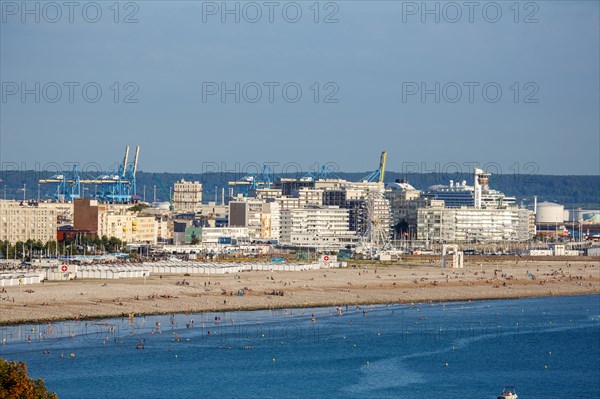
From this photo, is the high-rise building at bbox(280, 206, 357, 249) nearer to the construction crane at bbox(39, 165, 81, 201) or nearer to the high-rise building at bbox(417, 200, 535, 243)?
the high-rise building at bbox(417, 200, 535, 243)

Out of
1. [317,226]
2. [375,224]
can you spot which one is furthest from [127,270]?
[317,226]

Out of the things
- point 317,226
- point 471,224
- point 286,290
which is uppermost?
point 471,224

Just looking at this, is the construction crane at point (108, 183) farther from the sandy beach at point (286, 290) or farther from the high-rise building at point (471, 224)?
the sandy beach at point (286, 290)

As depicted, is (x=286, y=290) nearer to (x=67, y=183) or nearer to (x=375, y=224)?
(x=375, y=224)

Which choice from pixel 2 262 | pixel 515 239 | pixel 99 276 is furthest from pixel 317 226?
pixel 99 276

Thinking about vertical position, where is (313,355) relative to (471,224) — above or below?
below

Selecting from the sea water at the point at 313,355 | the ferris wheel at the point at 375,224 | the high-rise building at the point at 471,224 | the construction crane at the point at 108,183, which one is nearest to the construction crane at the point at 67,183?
the construction crane at the point at 108,183
